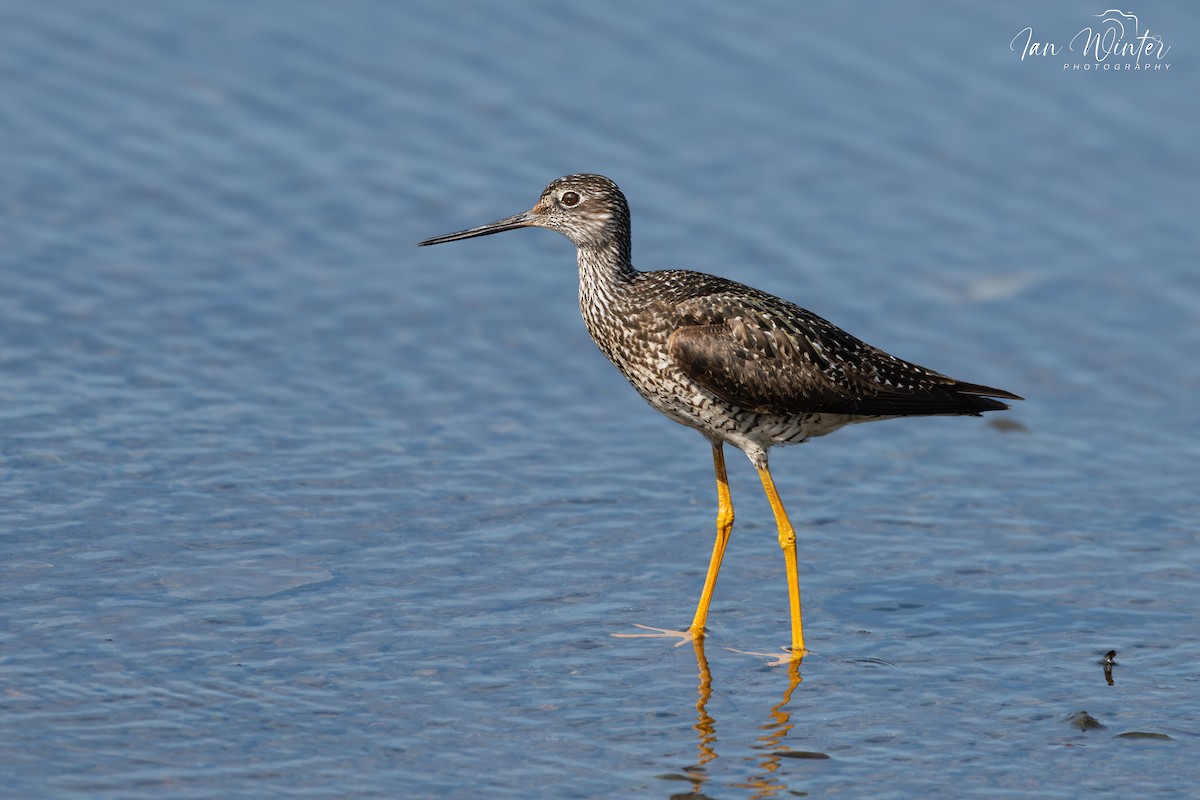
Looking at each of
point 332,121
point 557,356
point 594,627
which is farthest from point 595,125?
point 594,627

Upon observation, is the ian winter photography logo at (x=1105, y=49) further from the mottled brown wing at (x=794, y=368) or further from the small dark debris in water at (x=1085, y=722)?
the small dark debris in water at (x=1085, y=722)

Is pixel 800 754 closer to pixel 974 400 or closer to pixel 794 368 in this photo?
pixel 794 368

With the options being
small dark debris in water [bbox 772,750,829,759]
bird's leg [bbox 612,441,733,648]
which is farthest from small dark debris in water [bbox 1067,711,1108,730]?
bird's leg [bbox 612,441,733,648]

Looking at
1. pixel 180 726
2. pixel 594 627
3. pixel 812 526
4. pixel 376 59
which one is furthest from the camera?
pixel 376 59

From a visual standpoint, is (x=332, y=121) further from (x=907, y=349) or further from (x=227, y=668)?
(x=227, y=668)

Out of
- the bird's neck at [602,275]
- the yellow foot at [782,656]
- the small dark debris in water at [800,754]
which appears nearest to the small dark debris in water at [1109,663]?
the yellow foot at [782,656]

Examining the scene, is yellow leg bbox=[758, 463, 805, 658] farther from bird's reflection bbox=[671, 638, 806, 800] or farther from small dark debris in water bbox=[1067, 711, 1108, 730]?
small dark debris in water bbox=[1067, 711, 1108, 730]

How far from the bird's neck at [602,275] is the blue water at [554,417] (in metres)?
1.44

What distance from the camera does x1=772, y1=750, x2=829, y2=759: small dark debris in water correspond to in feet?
28.6

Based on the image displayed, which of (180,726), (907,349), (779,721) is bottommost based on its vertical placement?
(180,726)

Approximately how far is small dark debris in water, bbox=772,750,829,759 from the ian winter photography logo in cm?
1074

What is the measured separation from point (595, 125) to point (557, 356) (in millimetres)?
3425

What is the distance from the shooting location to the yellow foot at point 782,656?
387 inches

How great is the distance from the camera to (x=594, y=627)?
1000cm
